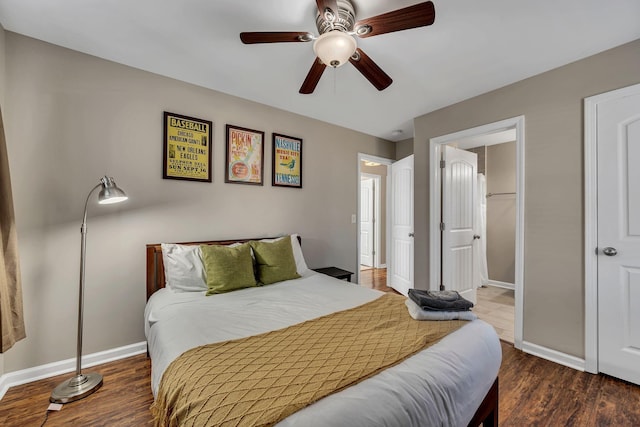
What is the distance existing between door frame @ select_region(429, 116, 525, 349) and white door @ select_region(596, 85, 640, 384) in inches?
19.8

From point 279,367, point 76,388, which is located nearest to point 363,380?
point 279,367

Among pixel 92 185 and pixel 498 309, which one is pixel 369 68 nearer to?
pixel 92 185

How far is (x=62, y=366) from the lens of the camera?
6.76 ft

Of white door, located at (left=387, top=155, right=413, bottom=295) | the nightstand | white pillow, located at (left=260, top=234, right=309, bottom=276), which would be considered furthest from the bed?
white door, located at (left=387, top=155, right=413, bottom=295)

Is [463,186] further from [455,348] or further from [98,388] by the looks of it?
[98,388]

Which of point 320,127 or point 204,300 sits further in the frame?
point 320,127

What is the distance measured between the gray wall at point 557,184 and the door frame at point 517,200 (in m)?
0.04

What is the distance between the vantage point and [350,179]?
3896mm

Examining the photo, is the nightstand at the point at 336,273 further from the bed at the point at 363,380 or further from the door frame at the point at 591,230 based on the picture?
the door frame at the point at 591,230

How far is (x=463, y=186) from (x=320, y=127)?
200cm

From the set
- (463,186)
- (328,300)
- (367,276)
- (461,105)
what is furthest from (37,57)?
(367,276)

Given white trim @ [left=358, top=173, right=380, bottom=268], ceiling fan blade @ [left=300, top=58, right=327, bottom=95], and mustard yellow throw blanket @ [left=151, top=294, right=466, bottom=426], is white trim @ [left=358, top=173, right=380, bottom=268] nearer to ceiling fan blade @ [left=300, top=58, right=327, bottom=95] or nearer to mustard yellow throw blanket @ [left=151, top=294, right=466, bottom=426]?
ceiling fan blade @ [left=300, top=58, right=327, bottom=95]

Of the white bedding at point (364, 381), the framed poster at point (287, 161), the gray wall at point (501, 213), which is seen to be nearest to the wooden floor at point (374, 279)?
the gray wall at point (501, 213)

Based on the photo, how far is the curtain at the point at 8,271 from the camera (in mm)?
1511
